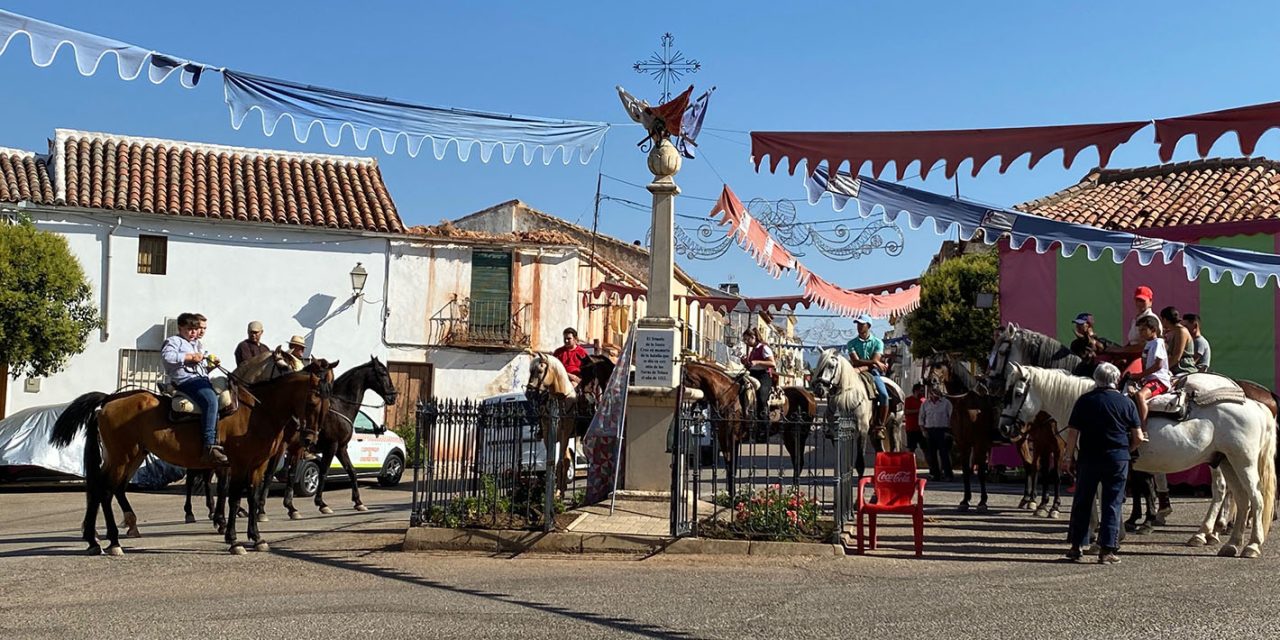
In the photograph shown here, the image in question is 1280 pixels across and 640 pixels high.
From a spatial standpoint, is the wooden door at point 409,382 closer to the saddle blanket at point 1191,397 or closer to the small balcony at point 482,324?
the small balcony at point 482,324

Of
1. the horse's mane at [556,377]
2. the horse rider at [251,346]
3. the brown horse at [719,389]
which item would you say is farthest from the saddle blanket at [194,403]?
the brown horse at [719,389]

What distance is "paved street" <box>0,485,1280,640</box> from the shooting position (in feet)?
26.1

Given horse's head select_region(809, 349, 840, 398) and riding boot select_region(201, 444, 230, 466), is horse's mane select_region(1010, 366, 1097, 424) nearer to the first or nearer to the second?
horse's head select_region(809, 349, 840, 398)

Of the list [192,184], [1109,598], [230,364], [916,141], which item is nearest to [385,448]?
[230,364]

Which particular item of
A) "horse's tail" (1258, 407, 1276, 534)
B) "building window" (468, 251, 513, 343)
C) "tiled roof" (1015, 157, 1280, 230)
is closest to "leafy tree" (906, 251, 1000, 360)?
"tiled roof" (1015, 157, 1280, 230)

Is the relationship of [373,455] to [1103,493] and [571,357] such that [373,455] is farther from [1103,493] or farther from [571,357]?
[1103,493]

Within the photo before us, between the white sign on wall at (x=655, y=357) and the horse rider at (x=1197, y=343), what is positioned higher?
the horse rider at (x=1197, y=343)

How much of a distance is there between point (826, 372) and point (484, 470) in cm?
499

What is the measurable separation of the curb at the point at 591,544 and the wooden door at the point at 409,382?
1938 cm

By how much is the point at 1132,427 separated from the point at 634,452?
515 centimetres

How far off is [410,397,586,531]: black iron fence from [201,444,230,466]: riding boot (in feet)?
6.27

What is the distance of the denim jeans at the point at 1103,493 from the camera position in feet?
36.8

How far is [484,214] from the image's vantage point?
43031mm

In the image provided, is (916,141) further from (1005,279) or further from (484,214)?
(484,214)
